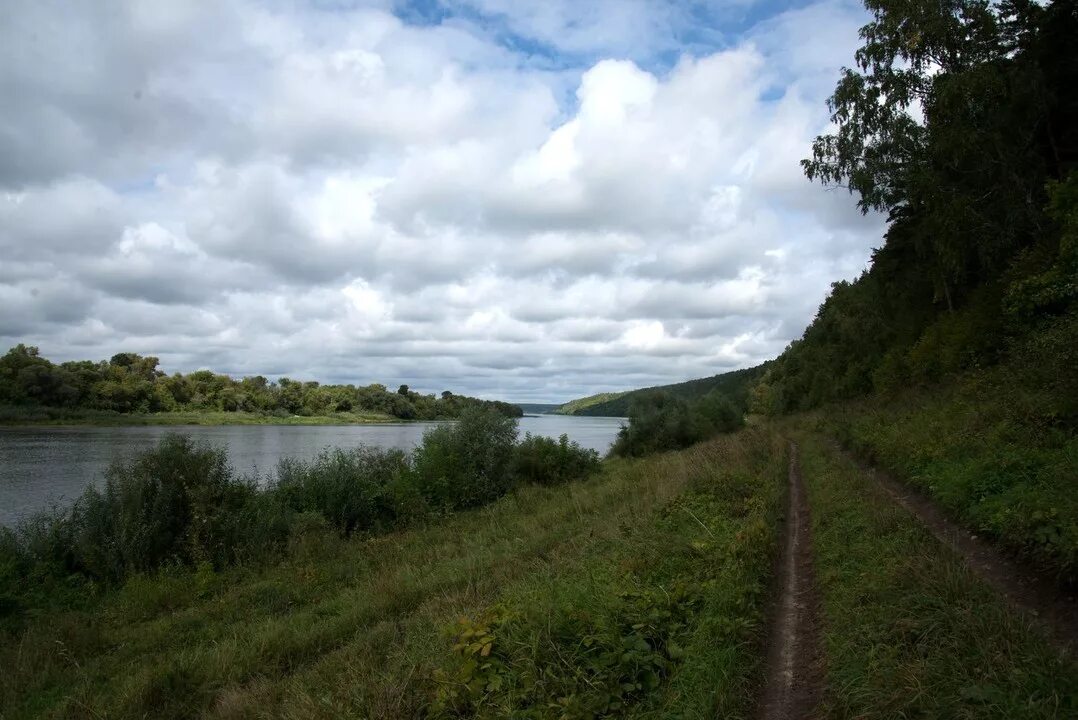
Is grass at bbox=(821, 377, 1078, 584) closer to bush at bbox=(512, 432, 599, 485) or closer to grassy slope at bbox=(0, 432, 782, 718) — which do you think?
grassy slope at bbox=(0, 432, 782, 718)

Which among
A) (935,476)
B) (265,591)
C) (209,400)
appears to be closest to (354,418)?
(209,400)

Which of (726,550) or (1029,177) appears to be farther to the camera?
(1029,177)

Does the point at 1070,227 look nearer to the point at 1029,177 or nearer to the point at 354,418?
the point at 1029,177

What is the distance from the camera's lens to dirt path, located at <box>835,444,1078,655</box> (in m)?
4.88

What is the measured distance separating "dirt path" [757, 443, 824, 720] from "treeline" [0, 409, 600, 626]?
1424 cm

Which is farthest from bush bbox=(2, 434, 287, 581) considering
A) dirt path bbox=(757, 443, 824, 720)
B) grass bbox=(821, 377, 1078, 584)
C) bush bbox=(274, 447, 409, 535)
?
grass bbox=(821, 377, 1078, 584)

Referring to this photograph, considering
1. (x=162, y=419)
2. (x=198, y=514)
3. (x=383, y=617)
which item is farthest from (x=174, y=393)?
(x=383, y=617)

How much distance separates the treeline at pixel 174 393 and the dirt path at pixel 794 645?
2272 centimetres

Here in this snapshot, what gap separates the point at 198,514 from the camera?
1678cm

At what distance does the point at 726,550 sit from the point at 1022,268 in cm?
1320

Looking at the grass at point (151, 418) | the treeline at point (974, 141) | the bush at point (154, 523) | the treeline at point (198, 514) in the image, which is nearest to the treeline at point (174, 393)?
the grass at point (151, 418)

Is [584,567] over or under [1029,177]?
under

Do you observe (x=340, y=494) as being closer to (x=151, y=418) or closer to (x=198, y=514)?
(x=198, y=514)

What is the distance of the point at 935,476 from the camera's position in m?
10.1
